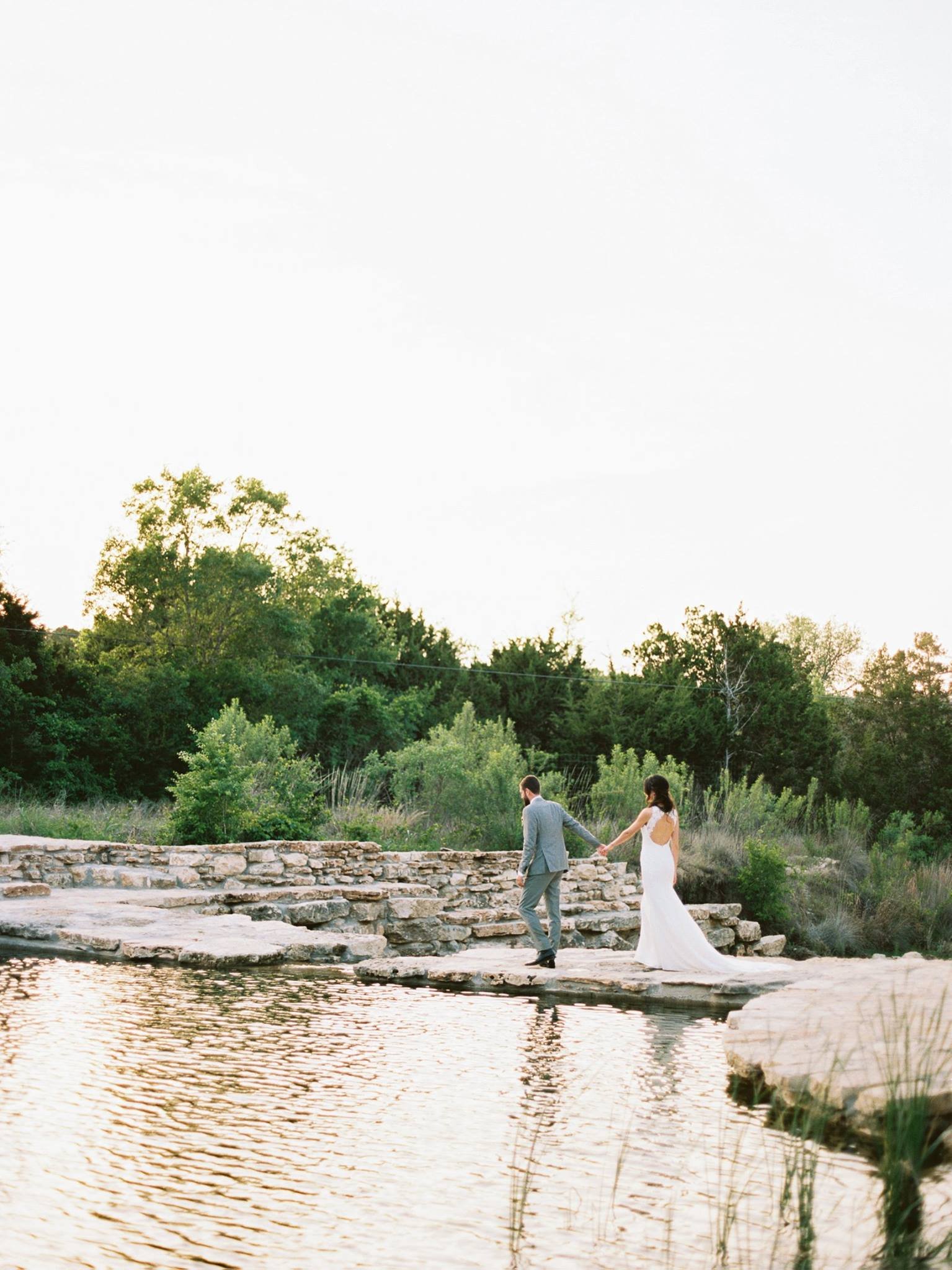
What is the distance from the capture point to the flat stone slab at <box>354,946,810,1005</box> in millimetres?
9531

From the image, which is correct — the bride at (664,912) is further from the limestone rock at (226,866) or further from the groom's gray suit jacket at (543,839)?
the limestone rock at (226,866)

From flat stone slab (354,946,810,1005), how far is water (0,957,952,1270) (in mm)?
1298

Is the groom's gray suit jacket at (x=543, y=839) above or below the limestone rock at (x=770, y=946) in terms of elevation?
above

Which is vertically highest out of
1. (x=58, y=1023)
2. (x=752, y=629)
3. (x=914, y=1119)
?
(x=752, y=629)

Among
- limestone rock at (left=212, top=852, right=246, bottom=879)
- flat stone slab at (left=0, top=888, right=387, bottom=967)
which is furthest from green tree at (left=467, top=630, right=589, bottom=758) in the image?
flat stone slab at (left=0, top=888, right=387, bottom=967)

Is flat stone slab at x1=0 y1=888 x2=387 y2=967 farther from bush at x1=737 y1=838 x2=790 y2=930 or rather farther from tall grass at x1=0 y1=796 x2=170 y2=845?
bush at x1=737 y1=838 x2=790 y2=930

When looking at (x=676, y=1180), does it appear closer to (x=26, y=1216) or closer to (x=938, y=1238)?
(x=938, y=1238)

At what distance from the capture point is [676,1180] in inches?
184

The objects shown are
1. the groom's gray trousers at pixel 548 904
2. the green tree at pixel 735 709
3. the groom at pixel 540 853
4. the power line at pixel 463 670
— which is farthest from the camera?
the power line at pixel 463 670

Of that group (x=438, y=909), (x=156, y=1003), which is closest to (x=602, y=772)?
(x=438, y=909)

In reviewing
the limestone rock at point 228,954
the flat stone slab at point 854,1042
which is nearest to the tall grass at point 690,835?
the limestone rock at point 228,954

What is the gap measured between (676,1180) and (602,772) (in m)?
17.1

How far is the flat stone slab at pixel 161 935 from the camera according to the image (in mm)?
10086

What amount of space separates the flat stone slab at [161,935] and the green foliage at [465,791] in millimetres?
6722
